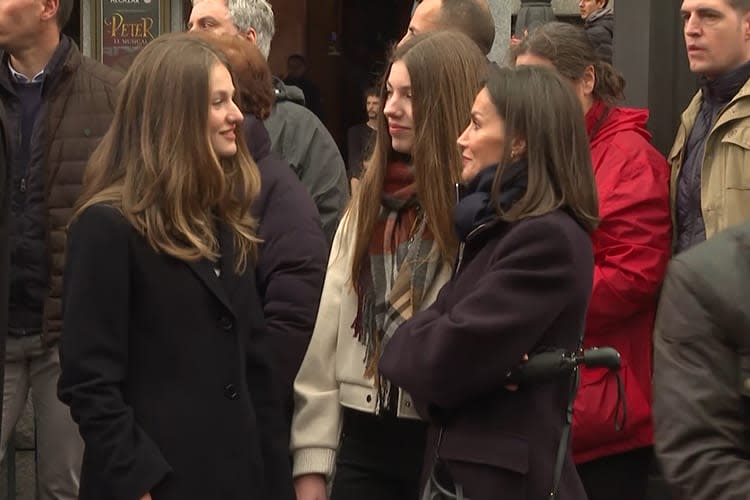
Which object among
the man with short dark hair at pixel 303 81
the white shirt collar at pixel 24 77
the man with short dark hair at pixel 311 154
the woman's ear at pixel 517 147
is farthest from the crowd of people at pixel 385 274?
the man with short dark hair at pixel 303 81

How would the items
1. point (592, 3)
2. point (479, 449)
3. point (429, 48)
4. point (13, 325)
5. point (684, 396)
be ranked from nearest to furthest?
1. point (684, 396)
2. point (479, 449)
3. point (429, 48)
4. point (13, 325)
5. point (592, 3)

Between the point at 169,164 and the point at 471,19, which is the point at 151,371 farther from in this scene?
the point at 471,19

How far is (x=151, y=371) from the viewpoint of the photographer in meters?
4.05

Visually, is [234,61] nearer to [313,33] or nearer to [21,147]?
[21,147]

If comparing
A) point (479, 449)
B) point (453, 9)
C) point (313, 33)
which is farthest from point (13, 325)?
point (313, 33)

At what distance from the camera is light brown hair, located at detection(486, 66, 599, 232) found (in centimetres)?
395

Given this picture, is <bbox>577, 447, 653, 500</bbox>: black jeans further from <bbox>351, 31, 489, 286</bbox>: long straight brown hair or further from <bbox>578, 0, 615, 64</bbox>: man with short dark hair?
<bbox>578, 0, 615, 64</bbox>: man with short dark hair

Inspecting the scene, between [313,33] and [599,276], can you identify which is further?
[313,33]

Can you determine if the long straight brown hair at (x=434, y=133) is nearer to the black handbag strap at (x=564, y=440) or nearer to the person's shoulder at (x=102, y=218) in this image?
the black handbag strap at (x=564, y=440)

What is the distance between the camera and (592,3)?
8.67 metres

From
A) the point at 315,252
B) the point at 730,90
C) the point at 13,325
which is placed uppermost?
the point at 730,90

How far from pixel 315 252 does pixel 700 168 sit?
1268mm

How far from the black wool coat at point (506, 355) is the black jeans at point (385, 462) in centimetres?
40

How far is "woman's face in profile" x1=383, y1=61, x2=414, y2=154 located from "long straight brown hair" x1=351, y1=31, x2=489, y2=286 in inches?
0.7
